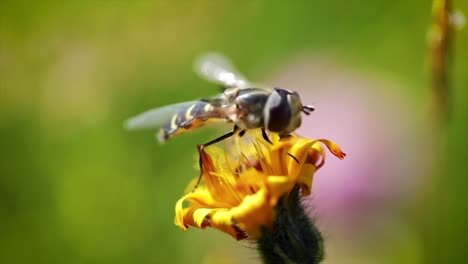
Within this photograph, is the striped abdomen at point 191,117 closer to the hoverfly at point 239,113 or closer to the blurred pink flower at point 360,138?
the hoverfly at point 239,113

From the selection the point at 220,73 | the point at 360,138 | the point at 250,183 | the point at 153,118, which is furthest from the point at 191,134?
the point at 250,183

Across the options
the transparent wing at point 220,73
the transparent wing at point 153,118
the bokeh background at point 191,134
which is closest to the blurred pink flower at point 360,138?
the bokeh background at point 191,134

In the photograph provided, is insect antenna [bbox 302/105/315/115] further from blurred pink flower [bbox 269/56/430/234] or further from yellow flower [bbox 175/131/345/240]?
blurred pink flower [bbox 269/56/430/234]

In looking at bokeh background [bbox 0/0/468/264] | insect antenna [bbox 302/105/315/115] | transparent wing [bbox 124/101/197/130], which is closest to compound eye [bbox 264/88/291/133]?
insect antenna [bbox 302/105/315/115]

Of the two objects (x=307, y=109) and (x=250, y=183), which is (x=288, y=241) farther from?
(x=307, y=109)

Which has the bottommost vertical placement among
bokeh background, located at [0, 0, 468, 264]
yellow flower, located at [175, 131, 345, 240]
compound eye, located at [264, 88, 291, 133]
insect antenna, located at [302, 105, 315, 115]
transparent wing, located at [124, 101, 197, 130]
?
bokeh background, located at [0, 0, 468, 264]
